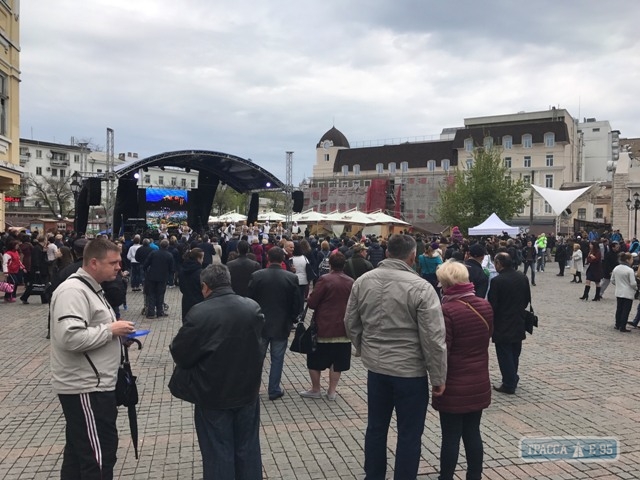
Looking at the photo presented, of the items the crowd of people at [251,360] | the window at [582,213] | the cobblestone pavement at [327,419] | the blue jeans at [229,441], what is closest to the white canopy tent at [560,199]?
the cobblestone pavement at [327,419]

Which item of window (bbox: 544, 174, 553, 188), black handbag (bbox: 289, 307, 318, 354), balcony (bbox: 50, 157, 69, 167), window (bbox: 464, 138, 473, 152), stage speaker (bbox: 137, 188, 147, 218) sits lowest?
black handbag (bbox: 289, 307, 318, 354)

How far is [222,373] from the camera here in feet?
10.2

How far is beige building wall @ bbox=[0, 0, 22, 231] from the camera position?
16.0m

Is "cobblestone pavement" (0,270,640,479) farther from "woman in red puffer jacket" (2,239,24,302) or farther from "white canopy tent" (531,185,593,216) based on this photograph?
"white canopy tent" (531,185,593,216)

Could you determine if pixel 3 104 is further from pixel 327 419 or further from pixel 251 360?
pixel 251 360

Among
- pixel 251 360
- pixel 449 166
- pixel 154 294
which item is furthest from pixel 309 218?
pixel 449 166

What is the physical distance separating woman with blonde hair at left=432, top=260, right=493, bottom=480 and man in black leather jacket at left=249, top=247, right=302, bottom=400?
8.24 feet

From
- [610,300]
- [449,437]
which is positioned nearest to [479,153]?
[610,300]

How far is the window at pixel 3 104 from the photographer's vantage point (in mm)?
16375

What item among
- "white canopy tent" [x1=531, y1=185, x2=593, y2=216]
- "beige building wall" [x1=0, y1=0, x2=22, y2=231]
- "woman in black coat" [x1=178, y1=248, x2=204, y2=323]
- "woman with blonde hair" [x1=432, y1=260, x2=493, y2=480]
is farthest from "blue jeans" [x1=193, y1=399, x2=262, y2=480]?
"white canopy tent" [x1=531, y1=185, x2=593, y2=216]

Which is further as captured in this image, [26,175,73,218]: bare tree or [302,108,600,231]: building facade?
[302,108,600,231]: building facade

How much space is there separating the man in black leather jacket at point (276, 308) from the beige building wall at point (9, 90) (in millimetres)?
13273

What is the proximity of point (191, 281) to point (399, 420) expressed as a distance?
5178mm

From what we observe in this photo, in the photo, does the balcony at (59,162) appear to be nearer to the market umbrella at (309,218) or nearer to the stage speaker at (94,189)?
the market umbrella at (309,218)
